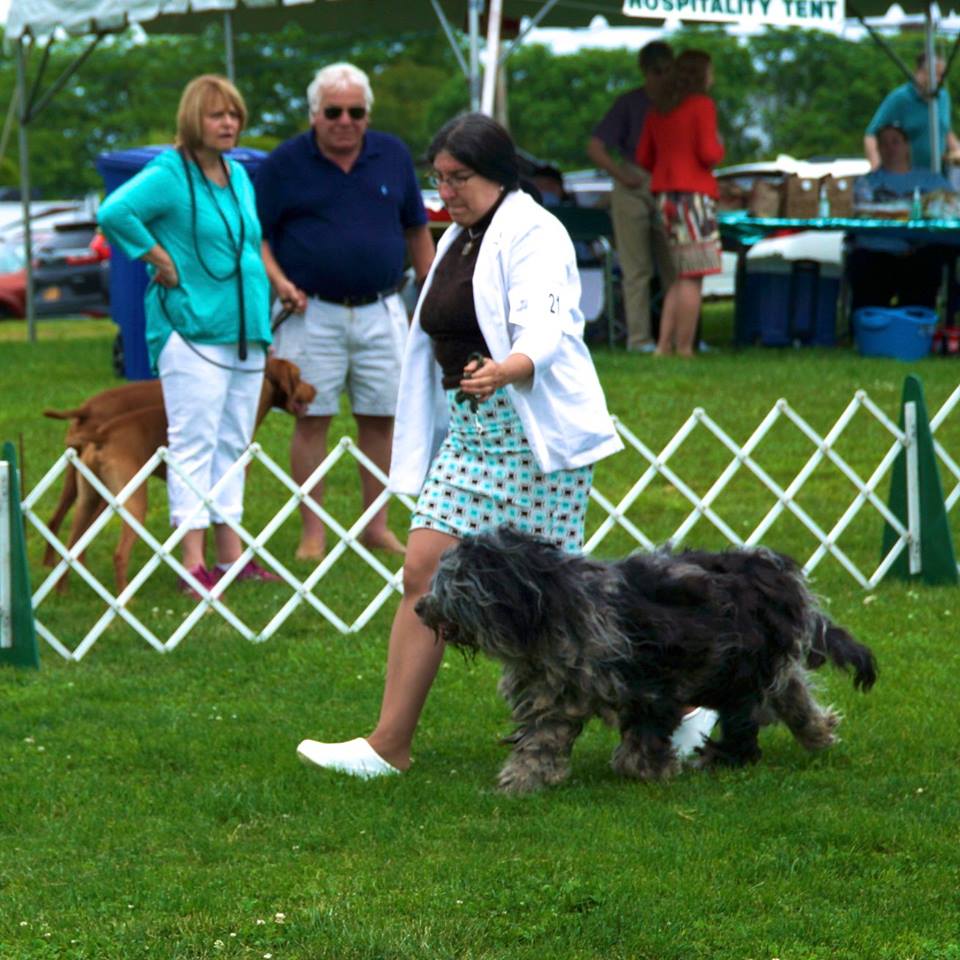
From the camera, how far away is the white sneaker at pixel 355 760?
471cm

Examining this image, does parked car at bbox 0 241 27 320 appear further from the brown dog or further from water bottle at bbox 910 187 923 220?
the brown dog

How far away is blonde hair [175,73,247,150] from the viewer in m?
6.42

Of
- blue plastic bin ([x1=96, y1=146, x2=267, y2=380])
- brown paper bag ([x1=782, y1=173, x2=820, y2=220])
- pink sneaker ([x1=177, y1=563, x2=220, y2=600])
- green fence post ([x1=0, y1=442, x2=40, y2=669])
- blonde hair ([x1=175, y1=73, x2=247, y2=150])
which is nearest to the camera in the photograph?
green fence post ([x1=0, y1=442, x2=40, y2=669])

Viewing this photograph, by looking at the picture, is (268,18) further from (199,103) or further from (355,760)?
(355,760)

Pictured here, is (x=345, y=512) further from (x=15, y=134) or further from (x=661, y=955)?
(x=15, y=134)

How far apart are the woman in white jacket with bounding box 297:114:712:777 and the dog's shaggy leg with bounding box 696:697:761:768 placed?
66 centimetres

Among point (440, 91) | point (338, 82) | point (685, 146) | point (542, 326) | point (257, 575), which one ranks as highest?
point (440, 91)

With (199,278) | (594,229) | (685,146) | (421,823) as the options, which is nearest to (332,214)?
(199,278)

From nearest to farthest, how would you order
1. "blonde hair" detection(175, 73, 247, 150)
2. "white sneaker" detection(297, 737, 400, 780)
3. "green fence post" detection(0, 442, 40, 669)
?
"white sneaker" detection(297, 737, 400, 780) < "green fence post" detection(0, 442, 40, 669) < "blonde hair" detection(175, 73, 247, 150)

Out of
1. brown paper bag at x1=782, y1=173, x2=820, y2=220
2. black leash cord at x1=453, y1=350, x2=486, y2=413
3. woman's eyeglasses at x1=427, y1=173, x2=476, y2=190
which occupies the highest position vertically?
woman's eyeglasses at x1=427, y1=173, x2=476, y2=190

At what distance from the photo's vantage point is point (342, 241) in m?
6.97

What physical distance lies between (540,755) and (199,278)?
2844 millimetres

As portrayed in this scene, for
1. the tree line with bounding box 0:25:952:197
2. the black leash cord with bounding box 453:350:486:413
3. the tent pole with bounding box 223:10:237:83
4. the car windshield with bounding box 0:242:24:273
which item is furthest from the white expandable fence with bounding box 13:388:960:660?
the tree line with bounding box 0:25:952:197

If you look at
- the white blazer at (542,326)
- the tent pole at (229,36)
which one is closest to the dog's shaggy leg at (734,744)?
the white blazer at (542,326)
